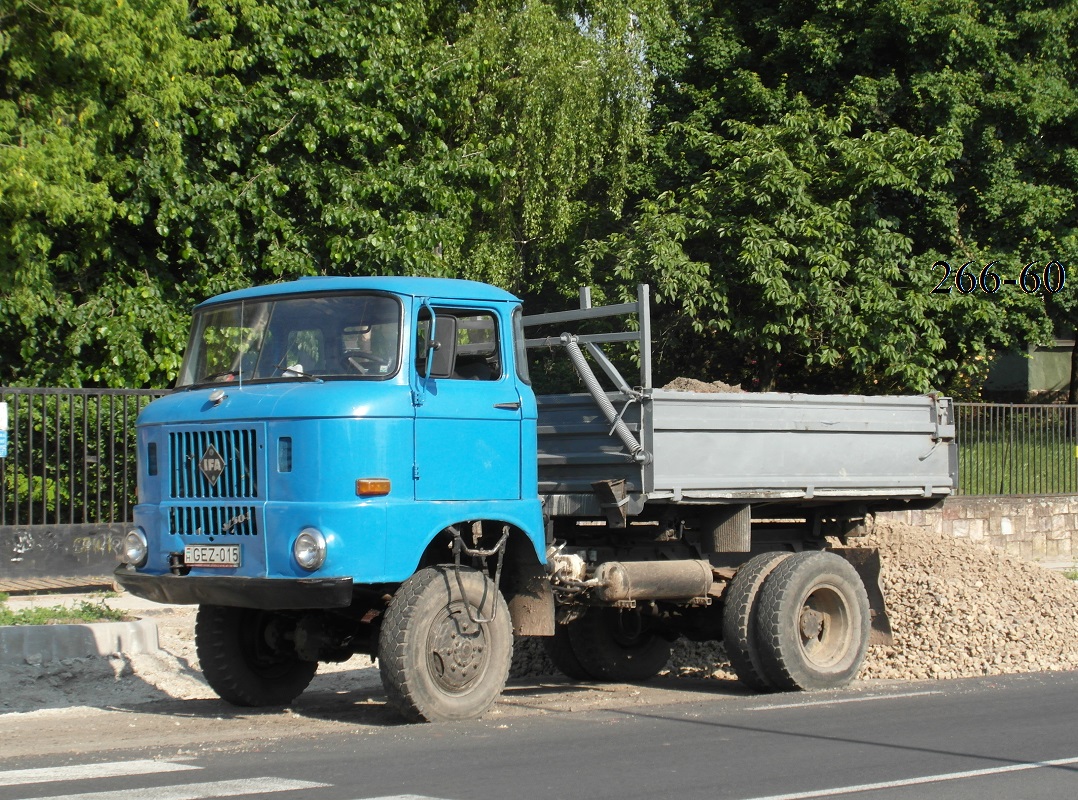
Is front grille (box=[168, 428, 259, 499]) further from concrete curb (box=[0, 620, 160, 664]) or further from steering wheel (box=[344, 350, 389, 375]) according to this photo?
concrete curb (box=[0, 620, 160, 664])

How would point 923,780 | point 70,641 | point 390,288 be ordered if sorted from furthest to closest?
point 70,641 < point 390,288 < point 923,780

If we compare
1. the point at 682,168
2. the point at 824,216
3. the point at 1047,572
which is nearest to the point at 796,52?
the point at 682,168

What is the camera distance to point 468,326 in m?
8.71

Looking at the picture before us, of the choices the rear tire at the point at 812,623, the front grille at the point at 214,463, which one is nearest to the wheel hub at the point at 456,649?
the front grille at the point at 214,463

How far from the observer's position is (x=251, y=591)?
7.71m

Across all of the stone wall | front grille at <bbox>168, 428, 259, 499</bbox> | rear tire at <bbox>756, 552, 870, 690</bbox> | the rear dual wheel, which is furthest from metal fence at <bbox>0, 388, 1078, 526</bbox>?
the stone wall

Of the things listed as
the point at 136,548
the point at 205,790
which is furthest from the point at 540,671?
the point at 205,790

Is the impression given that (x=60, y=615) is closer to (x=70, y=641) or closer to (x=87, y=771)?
(x=70, y=641)

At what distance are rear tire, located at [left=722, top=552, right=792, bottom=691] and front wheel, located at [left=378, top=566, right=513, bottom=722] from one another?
210 cm

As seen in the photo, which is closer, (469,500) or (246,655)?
(469,500)

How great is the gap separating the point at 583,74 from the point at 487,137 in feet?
6.74

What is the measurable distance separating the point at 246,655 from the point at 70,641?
7.23ft

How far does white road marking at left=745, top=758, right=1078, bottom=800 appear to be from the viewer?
243 inches

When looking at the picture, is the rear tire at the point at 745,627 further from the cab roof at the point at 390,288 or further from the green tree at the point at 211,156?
the green tree at the point at 211,156
